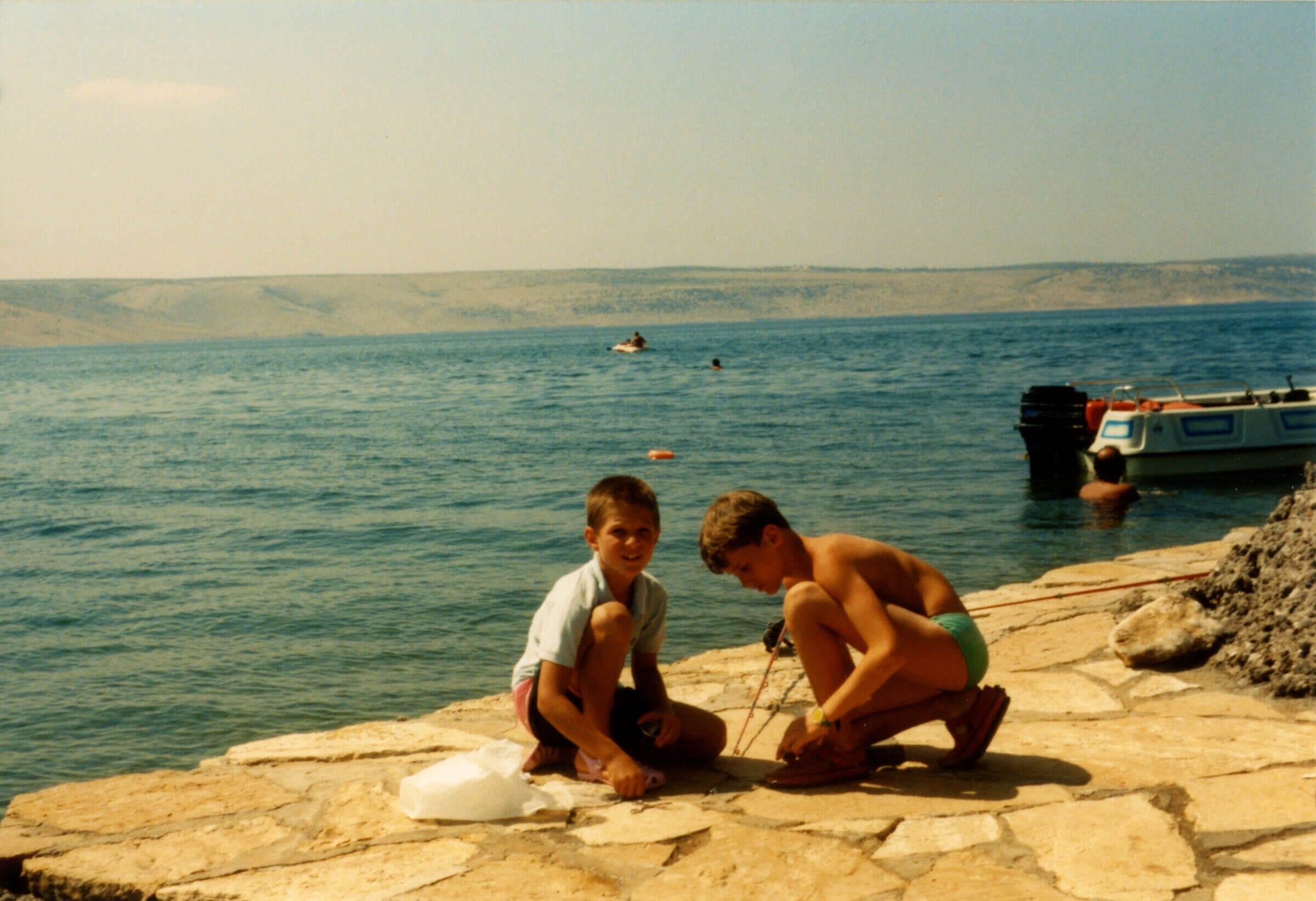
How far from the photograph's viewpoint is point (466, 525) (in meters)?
15.8

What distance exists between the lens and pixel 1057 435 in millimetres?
18297

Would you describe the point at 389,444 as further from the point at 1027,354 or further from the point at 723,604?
the point at 1027,354

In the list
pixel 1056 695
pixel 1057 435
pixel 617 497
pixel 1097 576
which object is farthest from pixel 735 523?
pixel 1057 435

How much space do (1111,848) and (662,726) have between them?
4.83 ft

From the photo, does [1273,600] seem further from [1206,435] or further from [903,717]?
[1206,435]

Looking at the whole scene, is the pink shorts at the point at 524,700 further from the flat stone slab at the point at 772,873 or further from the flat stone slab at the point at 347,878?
the flat stone slab at the point at 772,873

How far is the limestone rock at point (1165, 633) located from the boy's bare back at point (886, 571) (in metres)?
1.45

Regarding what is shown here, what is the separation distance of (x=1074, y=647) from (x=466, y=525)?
1127cm

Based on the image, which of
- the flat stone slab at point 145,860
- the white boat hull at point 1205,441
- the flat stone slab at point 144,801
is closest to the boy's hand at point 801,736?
the flat stone slab at point 145,860

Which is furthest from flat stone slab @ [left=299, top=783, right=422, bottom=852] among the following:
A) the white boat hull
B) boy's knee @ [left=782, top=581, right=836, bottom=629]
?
the white boat hull

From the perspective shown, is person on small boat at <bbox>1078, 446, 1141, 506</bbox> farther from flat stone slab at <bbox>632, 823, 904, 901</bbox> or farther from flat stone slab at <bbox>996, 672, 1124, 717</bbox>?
flat stone slab at <bbox>632, 823, 904, 901</bbox>

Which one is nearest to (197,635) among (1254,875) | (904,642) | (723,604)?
(723,604)

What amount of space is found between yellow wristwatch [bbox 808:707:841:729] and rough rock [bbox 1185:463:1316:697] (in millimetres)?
1872

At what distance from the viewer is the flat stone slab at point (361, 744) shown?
477cm
